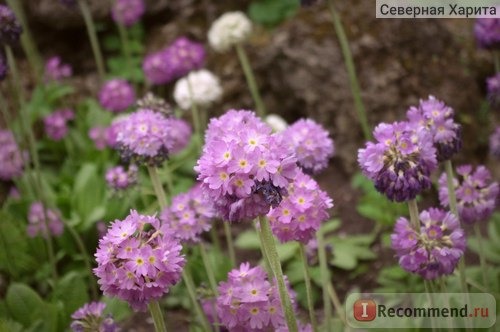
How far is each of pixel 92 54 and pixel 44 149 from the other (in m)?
1.80

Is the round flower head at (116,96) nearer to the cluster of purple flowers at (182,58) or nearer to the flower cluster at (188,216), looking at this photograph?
the cluster of purple flowers at (182,58)

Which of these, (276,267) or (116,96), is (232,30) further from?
(276,267)

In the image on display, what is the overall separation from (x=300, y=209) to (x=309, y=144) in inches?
22.4

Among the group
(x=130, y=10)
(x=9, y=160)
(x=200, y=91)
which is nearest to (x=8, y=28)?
(x=9, y=160)

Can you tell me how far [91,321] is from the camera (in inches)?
113

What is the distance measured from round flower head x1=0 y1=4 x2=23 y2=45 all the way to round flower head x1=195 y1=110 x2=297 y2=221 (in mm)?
2156

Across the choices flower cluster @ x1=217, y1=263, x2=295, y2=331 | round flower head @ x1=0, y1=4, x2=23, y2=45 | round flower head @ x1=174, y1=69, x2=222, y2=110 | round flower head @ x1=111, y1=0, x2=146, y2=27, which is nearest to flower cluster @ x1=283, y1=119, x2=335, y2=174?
flower cluster @ x1=217, y1=263, x2=295, y2=331

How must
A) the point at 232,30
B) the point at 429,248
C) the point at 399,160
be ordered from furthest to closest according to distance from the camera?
1. the point at 232,30
2. the point at 429,248
3. the point at 399,160

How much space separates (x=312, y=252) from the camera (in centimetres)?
369

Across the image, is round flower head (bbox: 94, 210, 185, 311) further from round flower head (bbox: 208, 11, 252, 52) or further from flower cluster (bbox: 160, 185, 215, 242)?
round flower head (bbox: 208, 11, 252, 52)

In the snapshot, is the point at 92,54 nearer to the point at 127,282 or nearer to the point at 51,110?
the point at 51,110

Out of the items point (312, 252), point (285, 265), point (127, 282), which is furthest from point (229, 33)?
point (127, 282)

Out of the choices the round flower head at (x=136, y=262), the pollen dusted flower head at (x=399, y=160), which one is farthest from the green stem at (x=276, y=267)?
the pollen dusted flower head at (x=399, y=160)

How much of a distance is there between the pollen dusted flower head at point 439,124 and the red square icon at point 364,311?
835 mm
